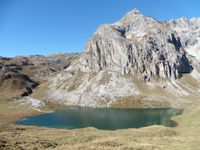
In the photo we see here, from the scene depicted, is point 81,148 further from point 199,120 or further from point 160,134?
point 199,120

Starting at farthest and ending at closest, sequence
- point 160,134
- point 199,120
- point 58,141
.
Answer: point 199,120
point 160,134
point 58,141

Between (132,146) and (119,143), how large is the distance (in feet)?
13.7

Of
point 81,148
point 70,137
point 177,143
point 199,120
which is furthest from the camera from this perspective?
point 199,120

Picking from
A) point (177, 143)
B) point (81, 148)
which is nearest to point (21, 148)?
point (81, 148)

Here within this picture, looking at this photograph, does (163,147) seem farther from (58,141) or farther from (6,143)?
(6,143)

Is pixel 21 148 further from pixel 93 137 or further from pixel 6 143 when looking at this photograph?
pixel 93 137

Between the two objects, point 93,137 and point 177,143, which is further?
point 93,137

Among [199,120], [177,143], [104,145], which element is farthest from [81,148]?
[199,120]

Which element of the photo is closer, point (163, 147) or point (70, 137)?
point (163, 147)

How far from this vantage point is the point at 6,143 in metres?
45.3

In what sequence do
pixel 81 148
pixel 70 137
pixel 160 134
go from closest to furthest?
1. pixel 81 148
2. pixel 70 137
3. pixel 160 134

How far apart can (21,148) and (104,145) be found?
13048 mm

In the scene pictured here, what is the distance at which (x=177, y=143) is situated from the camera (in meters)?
48.2

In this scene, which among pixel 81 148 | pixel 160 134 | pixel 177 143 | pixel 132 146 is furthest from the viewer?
pixel 160 134
